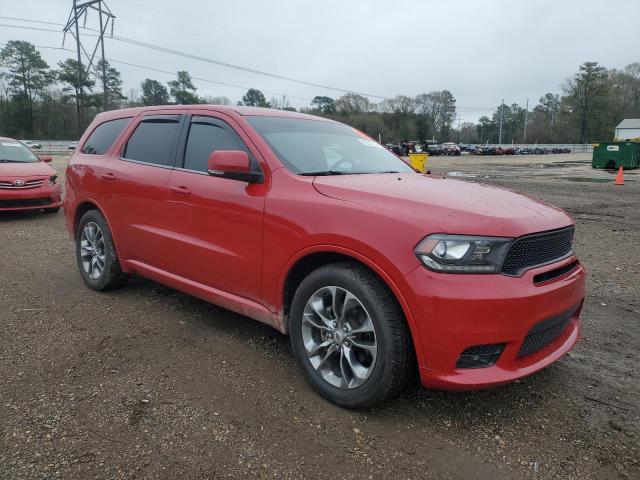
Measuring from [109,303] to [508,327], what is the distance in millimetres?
3670

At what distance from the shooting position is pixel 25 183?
Result: 364 inches

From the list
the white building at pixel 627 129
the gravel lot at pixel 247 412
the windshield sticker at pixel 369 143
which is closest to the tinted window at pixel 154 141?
the gravel lot at pixel 247 412

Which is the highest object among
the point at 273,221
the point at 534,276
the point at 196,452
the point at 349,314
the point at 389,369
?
the point at 273,221

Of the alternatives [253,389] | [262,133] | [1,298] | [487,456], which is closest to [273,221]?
[262,133]

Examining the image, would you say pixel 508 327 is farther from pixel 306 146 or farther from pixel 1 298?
pixel 1 298

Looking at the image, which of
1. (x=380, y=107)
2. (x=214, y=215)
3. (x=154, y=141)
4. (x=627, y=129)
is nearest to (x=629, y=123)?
(x=627, y=129)

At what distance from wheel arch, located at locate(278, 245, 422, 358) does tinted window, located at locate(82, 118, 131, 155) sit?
274cm

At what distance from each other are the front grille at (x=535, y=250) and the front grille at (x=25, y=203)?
943 cm

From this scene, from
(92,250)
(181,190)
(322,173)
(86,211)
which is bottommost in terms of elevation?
(92,250)

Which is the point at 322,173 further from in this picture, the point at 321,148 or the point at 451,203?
the point at 451,203

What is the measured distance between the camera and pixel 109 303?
15.2 feet

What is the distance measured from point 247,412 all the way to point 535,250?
186cm

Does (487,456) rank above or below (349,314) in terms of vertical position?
below

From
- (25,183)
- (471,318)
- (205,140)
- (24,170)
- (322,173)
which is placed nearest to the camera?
(471,318)
